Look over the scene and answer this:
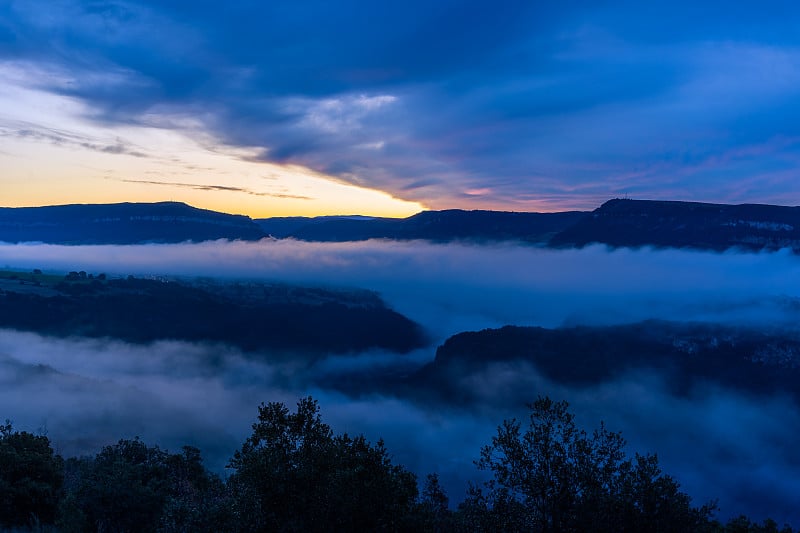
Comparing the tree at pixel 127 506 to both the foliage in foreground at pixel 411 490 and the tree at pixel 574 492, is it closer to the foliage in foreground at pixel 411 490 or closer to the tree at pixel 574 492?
the foliage in foreground at pixel 411 490

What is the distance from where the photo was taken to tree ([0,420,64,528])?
40.2 metres

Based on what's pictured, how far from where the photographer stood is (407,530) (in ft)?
101

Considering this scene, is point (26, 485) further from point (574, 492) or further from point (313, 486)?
point (574, 492)

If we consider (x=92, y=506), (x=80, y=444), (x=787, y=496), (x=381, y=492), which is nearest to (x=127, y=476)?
(x=92, y=506)

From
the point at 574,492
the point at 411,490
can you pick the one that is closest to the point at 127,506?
the point at 411,490

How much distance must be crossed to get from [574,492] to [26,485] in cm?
4694

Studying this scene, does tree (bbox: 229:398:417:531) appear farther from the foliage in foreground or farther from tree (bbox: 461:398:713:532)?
tree (bbox: 461:398:713:532)

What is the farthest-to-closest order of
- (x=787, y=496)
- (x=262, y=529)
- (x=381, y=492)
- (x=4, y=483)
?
(x=787, y=496), (x=4, y=483), (x=381, y=492), (x=262, y=529)

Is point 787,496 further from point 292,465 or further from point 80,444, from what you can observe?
point 80,444

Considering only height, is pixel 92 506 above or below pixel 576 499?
below

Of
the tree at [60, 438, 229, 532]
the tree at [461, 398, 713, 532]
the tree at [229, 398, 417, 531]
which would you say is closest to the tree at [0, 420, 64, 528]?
the tree at [60, 438, 229, 532]

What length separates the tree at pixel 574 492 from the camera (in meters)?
28.1

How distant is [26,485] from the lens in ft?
139

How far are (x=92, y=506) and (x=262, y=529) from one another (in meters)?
23.1
